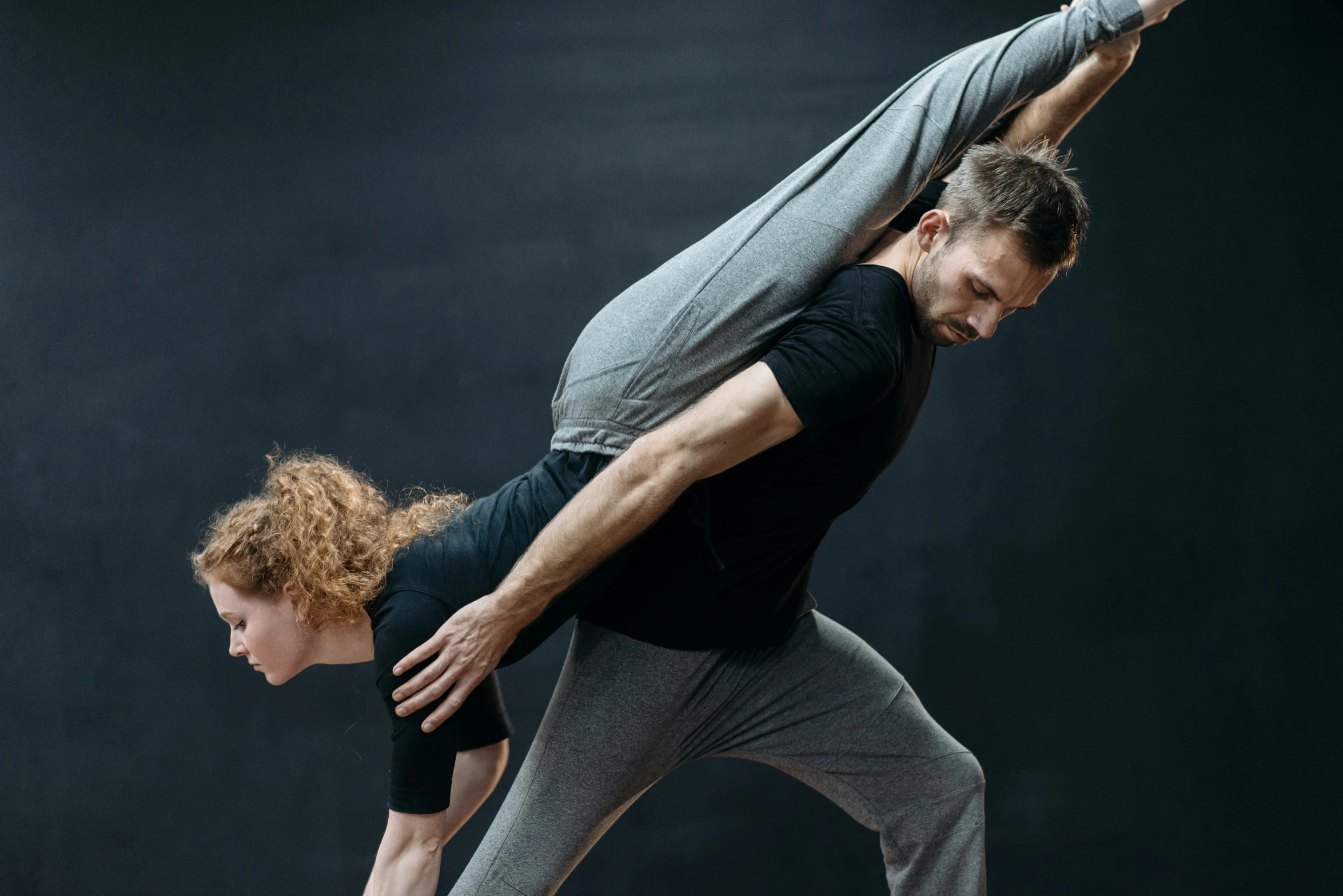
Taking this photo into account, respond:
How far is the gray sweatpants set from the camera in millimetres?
1439

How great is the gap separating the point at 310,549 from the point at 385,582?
0.32 feet

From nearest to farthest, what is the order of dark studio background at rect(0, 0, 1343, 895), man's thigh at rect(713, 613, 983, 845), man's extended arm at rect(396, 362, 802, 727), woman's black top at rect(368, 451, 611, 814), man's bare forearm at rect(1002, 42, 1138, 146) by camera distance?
man's extended arm at rect(396, 362, 802, 727), woman's black top at rect(368, 451, 611, 814), man's bare forearm at rect(1002, 42, 1138, 146), man's thigh at rect(713, 613, 983, 845), dark studio background at rect(0, 0, 1343, 895)

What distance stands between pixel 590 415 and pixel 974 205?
0.51m

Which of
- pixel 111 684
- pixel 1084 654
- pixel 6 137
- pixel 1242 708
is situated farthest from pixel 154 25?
pixel 1242 708

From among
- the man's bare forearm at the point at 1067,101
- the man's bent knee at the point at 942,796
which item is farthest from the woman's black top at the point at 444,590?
the man's bare forearm at the point at 1067,101

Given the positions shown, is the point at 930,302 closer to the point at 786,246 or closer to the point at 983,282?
the point at 983,282

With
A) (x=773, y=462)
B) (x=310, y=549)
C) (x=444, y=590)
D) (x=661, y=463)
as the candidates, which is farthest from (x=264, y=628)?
(x=773, y=462)

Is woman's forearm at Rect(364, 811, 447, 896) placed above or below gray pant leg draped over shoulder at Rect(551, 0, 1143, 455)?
below

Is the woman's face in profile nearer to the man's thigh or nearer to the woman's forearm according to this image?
the woman's forearm

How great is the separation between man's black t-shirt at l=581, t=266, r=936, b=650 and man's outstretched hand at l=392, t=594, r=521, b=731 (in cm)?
18

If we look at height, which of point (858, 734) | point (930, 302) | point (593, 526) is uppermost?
point (930, 302)

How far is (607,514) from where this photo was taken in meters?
1.28

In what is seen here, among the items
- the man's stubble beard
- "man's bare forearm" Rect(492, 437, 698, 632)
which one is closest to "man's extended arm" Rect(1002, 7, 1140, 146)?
the man's stubble beard

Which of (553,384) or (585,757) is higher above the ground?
(553,384)
